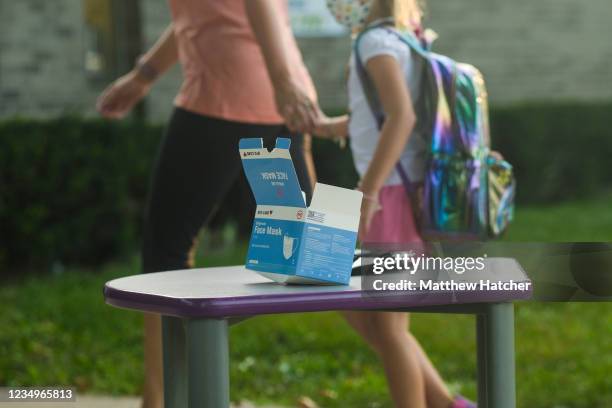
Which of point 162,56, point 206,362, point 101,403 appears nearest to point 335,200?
point 206,362

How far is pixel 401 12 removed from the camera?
3.77 meters

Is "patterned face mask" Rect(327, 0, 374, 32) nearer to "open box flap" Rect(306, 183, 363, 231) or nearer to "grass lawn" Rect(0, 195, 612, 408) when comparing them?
"open box flap" Rect(306, 183, 363, 231)

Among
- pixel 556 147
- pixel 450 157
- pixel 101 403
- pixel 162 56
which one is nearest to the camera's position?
pixel 450 157

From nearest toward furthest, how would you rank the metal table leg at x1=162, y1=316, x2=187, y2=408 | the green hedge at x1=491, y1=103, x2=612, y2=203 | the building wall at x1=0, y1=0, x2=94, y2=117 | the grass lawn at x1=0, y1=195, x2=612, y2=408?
the metal table leg at x1=162, y1=316, x2=187, y2=408
the grass lawn at x1=0, y1=195, x2=612, y2=408
the building wall at x1=0, y1=0, x2=94, y2=117
the green hedge at x1=491, y1=103, x2=612, y2=203

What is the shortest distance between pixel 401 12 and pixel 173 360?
1.50 meters

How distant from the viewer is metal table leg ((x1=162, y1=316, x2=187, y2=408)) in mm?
2756

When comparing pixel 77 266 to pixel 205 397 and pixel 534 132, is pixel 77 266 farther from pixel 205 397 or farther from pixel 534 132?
pixel 205 397

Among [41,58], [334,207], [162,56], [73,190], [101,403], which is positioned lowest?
[101,403]

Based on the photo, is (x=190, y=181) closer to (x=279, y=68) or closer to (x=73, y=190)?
(x=279, y=68)

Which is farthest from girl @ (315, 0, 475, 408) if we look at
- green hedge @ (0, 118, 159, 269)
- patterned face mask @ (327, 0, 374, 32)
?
green hedge @ (0, 118, 159, 269)

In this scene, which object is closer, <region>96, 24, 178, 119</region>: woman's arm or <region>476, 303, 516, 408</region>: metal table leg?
<region>476, 303, 516, 408</region>: metal table leg

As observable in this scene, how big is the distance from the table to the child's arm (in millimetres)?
675

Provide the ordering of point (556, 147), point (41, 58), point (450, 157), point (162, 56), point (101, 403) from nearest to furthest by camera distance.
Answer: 1. point (450, 157)
2. point (162, 56)
3. point (101, 403)
4. point (41, 58)
5. point (556, 147)

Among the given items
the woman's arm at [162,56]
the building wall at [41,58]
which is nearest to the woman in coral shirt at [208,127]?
the woman's arm at [162,56]
